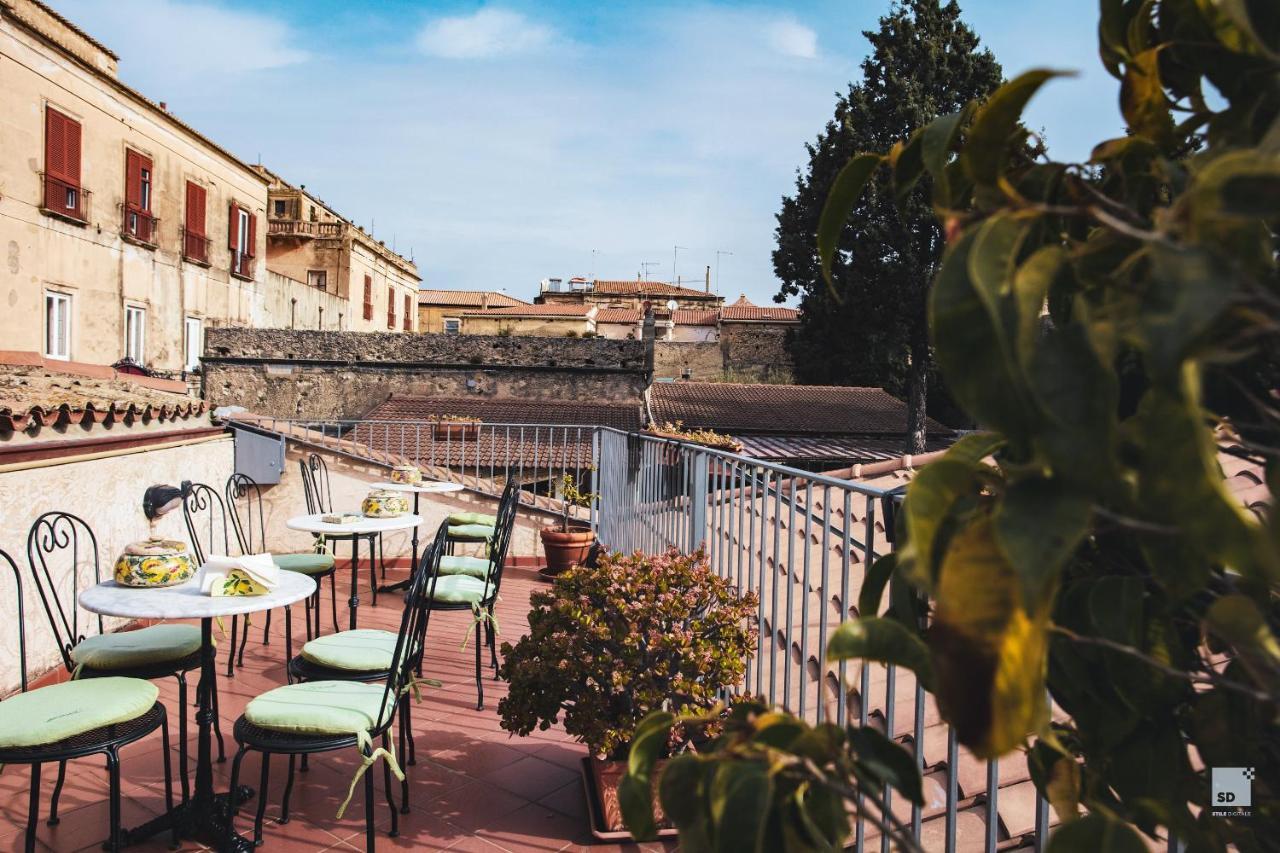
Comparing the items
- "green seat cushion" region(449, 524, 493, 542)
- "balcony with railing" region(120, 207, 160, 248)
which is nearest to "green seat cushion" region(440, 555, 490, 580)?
"green seat cushion" region(449, 524, 493, 542)

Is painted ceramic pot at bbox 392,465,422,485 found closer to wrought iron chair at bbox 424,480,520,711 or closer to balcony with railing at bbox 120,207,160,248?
wrought iron chair at bbox 424,480,520,711

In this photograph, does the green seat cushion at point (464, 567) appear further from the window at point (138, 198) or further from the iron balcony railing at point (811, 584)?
the window at point (138, 198)

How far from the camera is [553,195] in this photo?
16.6m

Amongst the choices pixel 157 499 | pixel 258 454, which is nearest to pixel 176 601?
pixel 157 499

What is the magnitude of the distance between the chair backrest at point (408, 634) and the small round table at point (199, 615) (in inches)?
15.4

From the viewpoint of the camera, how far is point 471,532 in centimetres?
660

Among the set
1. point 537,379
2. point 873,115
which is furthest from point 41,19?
point 873,115

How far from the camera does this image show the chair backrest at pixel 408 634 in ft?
8.46

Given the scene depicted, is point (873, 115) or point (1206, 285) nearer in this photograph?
point (1206, 285)

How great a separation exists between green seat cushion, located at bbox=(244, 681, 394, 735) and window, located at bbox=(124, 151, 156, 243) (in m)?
14.4

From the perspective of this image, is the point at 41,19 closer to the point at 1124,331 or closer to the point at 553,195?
the point at 553,195

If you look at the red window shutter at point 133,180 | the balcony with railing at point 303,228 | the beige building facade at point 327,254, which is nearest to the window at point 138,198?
the red window shutter at point 133,180

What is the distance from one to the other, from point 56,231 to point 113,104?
259 cm

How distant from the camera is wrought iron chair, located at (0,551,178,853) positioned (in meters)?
2.33
